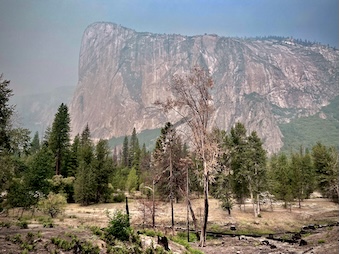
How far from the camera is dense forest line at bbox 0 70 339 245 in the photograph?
2136cm

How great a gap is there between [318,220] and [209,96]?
96.5ft

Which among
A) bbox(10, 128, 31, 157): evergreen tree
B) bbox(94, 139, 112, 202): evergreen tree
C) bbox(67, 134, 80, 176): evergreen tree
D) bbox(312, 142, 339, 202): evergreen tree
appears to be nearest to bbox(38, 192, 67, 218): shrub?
bbox(10, 128, 31, 157): evergreen tree

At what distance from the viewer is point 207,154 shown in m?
19.3

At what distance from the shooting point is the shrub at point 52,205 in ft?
106

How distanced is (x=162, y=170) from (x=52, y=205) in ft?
45.4

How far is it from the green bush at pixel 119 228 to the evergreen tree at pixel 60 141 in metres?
45.4

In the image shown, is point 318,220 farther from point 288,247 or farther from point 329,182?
point 288,247

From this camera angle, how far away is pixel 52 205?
107 feet

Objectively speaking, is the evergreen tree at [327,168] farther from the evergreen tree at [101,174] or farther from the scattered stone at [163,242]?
the scattered stone at [163,242]

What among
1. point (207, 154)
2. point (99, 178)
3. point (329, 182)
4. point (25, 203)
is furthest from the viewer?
point (99, 178)

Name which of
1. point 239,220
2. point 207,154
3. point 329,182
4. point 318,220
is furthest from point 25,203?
point 329,182

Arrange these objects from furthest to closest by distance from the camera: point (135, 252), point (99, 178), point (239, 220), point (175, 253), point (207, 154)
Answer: point (99, 178) → point (239, 220) → point (207, 154) → point (175, 253) → point (135, 252)

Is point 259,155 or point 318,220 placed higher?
point 259,155

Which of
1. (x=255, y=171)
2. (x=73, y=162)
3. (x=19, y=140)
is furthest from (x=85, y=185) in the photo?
(x=255, y=171)
